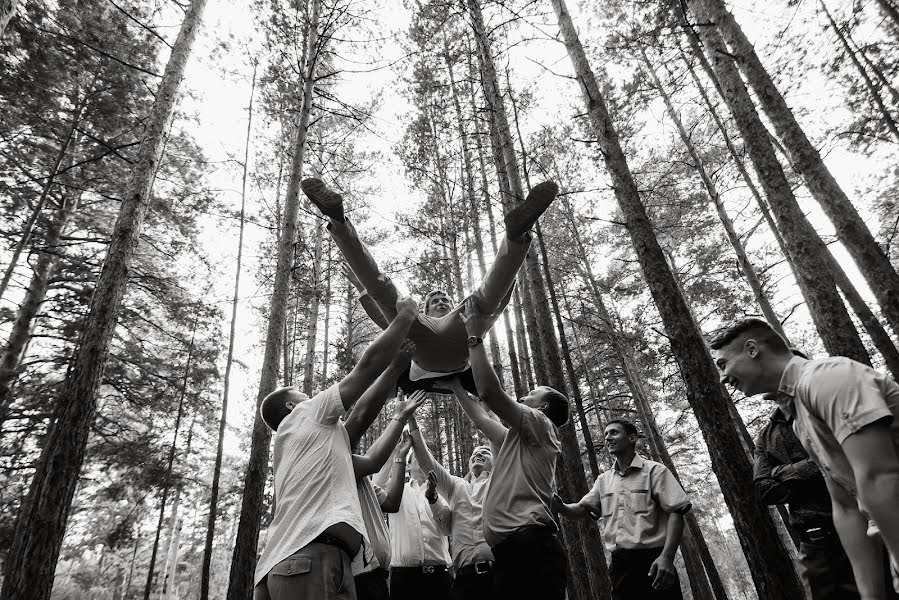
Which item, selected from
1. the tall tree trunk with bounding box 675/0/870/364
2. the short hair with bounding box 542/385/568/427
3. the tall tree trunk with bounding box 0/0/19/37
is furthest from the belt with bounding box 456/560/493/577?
the tall tree trunk with bounding box 0/0/19/37

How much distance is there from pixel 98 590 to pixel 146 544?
11.1 ft

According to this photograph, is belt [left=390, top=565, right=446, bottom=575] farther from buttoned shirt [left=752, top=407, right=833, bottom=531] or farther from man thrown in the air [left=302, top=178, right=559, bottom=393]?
buttoned shirt [left=752, top=407, right=833, bottom=531]

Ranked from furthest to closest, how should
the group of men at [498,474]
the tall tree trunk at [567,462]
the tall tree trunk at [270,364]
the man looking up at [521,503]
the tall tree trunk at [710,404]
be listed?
the tall tree trunk at [270,364], the tall tree trunk at [567,462], the tall tree trunk at [710,404], the man looking up at [521,503], the group of men at [498,474]

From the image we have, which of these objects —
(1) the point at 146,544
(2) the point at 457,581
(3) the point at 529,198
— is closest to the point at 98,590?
(1) the point at 146,544

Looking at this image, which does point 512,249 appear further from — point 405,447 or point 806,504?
point 806,504

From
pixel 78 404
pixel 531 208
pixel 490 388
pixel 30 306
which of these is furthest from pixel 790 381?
pixel 30 306

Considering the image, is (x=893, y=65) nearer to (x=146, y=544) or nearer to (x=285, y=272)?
(x=285, y=272)

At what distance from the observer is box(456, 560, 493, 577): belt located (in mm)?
3730

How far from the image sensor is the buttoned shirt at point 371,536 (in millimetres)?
3018

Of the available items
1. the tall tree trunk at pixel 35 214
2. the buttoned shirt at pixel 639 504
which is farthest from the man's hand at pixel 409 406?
the tall tree trunk at pixel 35 214

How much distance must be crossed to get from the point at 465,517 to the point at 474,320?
2.24 meters

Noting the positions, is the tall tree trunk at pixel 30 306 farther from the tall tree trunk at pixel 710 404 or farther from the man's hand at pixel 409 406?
the tall tree trunk at pixel 710 404

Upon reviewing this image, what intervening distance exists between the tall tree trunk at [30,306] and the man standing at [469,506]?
8.71 metres

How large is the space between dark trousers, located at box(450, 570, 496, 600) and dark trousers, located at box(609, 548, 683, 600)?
39.2 inches
